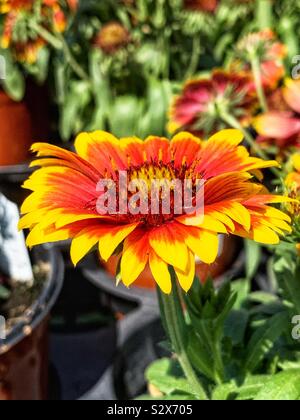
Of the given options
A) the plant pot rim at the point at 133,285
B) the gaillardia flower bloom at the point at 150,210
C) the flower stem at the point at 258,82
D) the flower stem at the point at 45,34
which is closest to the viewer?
the gaillardia flower bloom at the point at 150,210

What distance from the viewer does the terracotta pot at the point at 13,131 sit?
4.12 feet

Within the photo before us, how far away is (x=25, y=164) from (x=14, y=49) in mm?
229

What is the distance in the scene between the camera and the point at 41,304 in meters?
0.85

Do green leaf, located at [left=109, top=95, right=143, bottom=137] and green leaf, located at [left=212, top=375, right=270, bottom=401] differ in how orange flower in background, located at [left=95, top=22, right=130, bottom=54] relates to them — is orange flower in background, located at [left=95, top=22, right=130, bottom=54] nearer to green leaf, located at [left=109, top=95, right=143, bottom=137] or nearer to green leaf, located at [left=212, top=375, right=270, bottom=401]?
green leaf, located at [left=109, top=95, right=143, bottom=137]

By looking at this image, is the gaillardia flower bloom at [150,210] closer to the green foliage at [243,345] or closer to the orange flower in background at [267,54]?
the green foliage at [243,345]

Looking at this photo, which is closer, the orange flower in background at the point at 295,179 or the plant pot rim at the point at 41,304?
the orange flower in background at the point at 295,179

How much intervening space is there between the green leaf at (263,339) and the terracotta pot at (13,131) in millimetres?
762

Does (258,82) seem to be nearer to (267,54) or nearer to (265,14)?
(267,54)

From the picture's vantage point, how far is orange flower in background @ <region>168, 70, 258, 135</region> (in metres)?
0.93

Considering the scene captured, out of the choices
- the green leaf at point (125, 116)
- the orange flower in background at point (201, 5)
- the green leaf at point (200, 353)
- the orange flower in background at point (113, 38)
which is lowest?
the green leaf at point (200, 353)

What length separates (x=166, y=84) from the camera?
3.98 feet

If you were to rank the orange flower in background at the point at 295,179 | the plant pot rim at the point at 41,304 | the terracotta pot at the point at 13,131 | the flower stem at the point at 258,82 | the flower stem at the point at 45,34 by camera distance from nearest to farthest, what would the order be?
the orange flower in background at the point at 295,179 → the plant pot rim at the point at 41,304 → the flower stem at the point at 258,82 → the flower stem at the point at 45,34 → the terracotta pot at the point at 13,131

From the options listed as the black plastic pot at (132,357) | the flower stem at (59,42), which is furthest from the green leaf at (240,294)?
the flower stem at (59,42)
